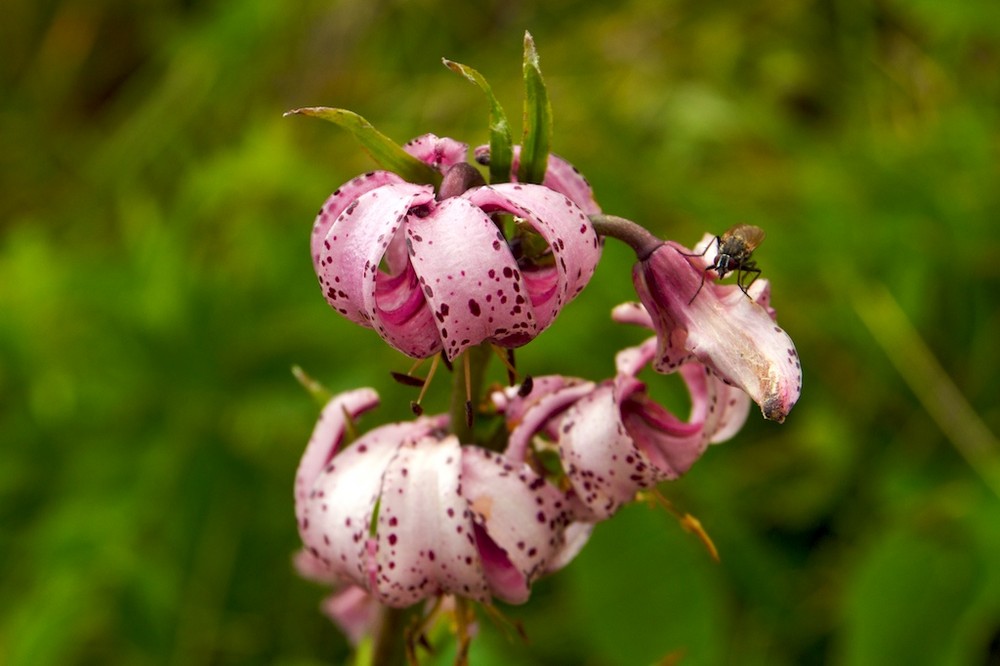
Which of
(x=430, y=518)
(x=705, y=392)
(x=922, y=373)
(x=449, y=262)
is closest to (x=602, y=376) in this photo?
(x=922, y=373)

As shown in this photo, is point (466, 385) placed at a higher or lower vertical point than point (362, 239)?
lower

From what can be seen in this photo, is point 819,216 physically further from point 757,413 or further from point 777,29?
point 777,29

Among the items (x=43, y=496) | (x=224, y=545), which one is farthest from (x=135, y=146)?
(x=224, y=545)

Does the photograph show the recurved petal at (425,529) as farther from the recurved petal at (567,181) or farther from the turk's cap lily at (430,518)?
the recurved petal at (567,181)

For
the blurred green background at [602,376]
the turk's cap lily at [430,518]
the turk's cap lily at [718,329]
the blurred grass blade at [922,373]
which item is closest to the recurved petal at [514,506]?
the turk's cap lily at [430,518]

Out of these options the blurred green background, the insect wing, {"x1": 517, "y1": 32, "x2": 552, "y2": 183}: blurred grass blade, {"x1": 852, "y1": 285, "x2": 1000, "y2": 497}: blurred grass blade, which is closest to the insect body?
the insect wing

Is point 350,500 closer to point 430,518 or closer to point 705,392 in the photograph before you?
point 430,518
